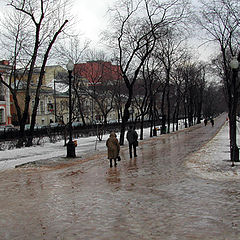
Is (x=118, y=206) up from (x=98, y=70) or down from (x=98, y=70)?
down

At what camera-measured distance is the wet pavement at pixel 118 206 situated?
6.89 m

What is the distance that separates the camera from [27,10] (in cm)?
2666

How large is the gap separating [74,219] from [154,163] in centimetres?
997

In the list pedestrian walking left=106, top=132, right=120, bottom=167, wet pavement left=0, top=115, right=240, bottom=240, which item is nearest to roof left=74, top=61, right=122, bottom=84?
pedestrian walking left=106, top=132, right=120, bottom=167

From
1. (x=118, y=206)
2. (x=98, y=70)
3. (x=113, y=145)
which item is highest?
(x=98, y=70)

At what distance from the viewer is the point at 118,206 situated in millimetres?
8852

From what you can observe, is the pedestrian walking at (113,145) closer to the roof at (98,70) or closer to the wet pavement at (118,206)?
the wet pavement at (118,206)

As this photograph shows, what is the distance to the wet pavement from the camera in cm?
689

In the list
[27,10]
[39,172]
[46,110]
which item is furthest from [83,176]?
[46,110]

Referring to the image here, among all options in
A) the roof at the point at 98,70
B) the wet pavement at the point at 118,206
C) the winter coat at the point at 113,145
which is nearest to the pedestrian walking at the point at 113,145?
the winter coat at the point at 113,145

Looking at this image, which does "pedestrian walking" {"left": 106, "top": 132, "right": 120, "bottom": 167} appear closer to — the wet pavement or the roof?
the wet pavement

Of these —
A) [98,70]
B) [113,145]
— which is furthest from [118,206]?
[98,70]

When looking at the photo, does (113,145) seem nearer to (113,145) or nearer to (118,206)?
(113,145)

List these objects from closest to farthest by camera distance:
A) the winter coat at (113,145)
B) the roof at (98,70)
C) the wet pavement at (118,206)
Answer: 1. the wet pavement at (118,206)
2. the winter coat at (113,145)
3. the roof at (98,70)
